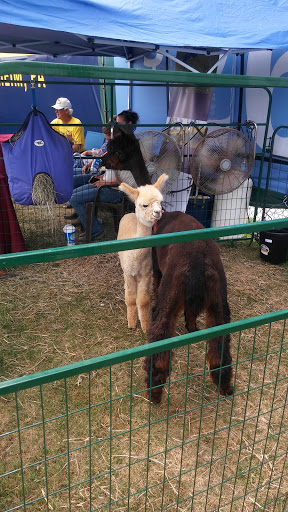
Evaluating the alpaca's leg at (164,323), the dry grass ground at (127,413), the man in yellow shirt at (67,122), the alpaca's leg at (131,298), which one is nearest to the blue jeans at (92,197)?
the dry grass ground at (127,413)

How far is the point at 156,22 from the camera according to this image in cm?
594

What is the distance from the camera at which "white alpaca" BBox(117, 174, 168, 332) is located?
3.12 metres

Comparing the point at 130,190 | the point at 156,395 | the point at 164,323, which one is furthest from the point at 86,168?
the point at 156,395

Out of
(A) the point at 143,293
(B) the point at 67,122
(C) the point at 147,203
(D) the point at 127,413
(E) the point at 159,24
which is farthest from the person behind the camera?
(B) the point at 67,122

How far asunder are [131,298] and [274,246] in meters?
2.46

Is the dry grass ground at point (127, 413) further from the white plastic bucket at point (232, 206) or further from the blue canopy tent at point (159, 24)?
the blue canopy tent at point (159, 24)

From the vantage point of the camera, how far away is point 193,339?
1520mm

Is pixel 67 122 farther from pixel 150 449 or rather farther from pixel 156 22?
pixel 150 449

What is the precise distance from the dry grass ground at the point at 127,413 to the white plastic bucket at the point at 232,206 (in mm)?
1112

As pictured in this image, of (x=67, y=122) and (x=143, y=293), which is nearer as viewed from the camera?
(x=143, y=293)

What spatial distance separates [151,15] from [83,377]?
17.8 ft

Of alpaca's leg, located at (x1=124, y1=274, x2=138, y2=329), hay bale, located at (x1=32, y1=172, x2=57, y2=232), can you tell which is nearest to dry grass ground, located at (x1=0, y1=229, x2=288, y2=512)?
alpaca's leg, located at (x1=124, y1=274, x2=138, y2=329)

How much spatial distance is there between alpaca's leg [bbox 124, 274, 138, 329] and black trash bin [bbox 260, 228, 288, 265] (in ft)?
7.50

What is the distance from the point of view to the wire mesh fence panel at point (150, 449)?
207 cm
